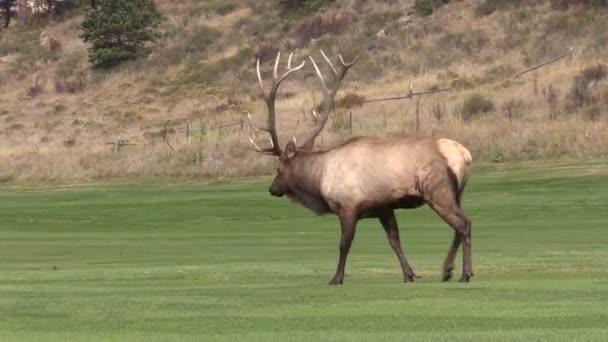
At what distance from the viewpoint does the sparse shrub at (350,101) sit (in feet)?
176

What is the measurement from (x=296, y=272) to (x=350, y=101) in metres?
36.6

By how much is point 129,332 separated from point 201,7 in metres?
79.4

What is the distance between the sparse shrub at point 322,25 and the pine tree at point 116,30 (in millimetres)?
10093

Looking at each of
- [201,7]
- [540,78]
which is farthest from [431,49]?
[201,7]

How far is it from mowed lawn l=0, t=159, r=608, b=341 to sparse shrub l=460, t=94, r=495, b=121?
11519 mm

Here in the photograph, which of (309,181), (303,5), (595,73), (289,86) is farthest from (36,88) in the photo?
(309,181)

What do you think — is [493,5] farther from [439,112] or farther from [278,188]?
[278,188]

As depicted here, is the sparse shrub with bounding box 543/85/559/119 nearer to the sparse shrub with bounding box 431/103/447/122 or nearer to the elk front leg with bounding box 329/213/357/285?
the sparse shrub with bounding box 431/103/447/122

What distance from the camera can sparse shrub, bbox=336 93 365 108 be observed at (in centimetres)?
5350

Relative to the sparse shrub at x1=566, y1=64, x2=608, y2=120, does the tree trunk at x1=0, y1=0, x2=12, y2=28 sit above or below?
above

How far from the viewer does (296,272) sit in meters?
17.5

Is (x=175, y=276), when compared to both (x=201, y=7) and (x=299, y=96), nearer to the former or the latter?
(x=299, y=96)

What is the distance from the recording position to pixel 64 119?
6819 cm

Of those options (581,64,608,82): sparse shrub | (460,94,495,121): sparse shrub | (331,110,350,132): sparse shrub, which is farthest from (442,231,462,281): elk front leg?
(581,64,608,82): sparse shrub
